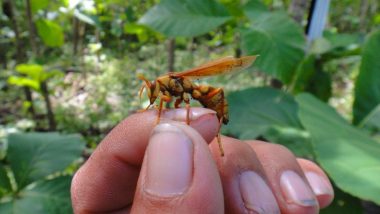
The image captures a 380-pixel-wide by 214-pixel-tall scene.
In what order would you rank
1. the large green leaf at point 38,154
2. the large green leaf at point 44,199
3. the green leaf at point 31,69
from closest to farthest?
the large green leaf at point 44,199
the large green leaf at point 38,154
the green leaf at point 31,69

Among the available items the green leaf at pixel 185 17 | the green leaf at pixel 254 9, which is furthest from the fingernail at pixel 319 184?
the green leaf at pixel 254 9

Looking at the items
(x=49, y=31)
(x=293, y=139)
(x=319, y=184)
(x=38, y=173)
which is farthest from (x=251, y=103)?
(x=49, y=31)

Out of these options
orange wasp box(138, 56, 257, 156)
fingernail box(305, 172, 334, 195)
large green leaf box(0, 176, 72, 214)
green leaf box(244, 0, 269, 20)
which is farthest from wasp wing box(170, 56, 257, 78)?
green leaf box(244, 0, 269, 20)

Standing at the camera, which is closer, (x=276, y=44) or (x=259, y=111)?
(x=259, y=111)

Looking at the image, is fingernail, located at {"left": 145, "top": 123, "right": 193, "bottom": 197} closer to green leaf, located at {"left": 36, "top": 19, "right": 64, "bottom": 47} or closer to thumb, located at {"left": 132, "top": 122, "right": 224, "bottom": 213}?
thumb, located at {"left": 132, "top": 122, "right": 224, "bottom": 213}

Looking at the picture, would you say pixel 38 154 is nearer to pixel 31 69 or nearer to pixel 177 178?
pixel 31 69

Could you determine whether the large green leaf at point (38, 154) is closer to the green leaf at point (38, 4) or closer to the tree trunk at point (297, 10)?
the green leaf at point (38, 4)

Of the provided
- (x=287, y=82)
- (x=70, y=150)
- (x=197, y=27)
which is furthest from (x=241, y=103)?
(x=70, y=150)
